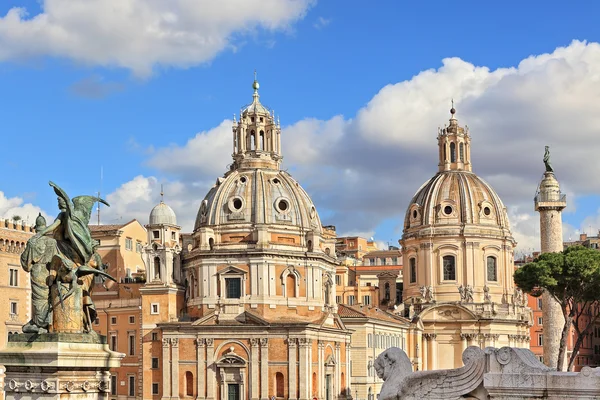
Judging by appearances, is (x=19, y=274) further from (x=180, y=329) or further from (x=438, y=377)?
(x=438, y=377)

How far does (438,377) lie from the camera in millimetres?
9562

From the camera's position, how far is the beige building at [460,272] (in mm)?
93062

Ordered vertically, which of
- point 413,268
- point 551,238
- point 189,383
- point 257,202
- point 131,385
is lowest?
point 131,385

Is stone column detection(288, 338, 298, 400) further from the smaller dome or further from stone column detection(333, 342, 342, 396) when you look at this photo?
the smaller dome

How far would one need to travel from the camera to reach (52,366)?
456 inches

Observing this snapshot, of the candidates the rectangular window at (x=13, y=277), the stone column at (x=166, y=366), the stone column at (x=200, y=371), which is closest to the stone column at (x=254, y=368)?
the stone column at (x=200, y=371)

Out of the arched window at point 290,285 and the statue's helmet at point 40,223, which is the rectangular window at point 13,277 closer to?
the arched window at point 290,285

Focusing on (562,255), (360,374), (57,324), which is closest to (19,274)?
(360,374)

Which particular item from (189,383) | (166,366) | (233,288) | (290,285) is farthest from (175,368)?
(290,285)

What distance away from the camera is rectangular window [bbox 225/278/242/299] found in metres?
78.5

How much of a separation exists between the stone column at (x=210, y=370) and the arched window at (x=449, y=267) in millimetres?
27791

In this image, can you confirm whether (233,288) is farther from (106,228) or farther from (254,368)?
(106,228)

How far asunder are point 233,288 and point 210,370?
6.80 m

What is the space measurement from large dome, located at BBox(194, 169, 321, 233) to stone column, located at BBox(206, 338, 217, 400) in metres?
10.3
